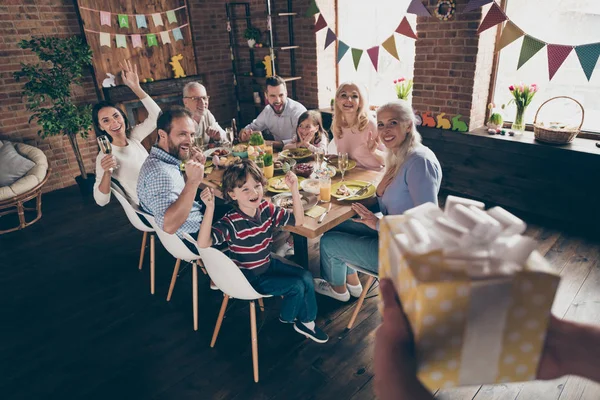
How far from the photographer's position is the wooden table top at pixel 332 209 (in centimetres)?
184

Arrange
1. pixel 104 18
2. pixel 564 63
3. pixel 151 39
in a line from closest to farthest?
pixel 564 63 → pixel 104 18 → pixel 151 39

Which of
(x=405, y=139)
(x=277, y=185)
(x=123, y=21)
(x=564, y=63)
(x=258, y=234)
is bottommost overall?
(x=258, y=234)

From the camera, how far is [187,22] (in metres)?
5.04

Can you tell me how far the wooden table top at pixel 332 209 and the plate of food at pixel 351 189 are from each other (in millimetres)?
47

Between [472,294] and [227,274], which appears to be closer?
[472,294]

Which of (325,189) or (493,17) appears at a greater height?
(493,17)

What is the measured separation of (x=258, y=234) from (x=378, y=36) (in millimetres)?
3157

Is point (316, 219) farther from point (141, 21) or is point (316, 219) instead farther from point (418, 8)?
point (141, 21)

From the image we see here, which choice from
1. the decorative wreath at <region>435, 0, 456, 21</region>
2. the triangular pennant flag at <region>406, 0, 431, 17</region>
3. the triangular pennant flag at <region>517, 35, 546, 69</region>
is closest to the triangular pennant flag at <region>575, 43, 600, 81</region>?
the triangular pennant flag at <region>517, 35, 546, 69</region>

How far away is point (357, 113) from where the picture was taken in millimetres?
2807

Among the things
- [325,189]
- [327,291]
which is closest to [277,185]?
[325,189]

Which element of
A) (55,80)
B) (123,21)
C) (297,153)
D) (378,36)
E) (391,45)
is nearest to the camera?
(297,153)

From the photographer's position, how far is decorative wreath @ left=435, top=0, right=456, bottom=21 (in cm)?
321

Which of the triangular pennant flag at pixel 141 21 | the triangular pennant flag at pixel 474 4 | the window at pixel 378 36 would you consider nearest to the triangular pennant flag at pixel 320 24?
the window at pixel 378 36
